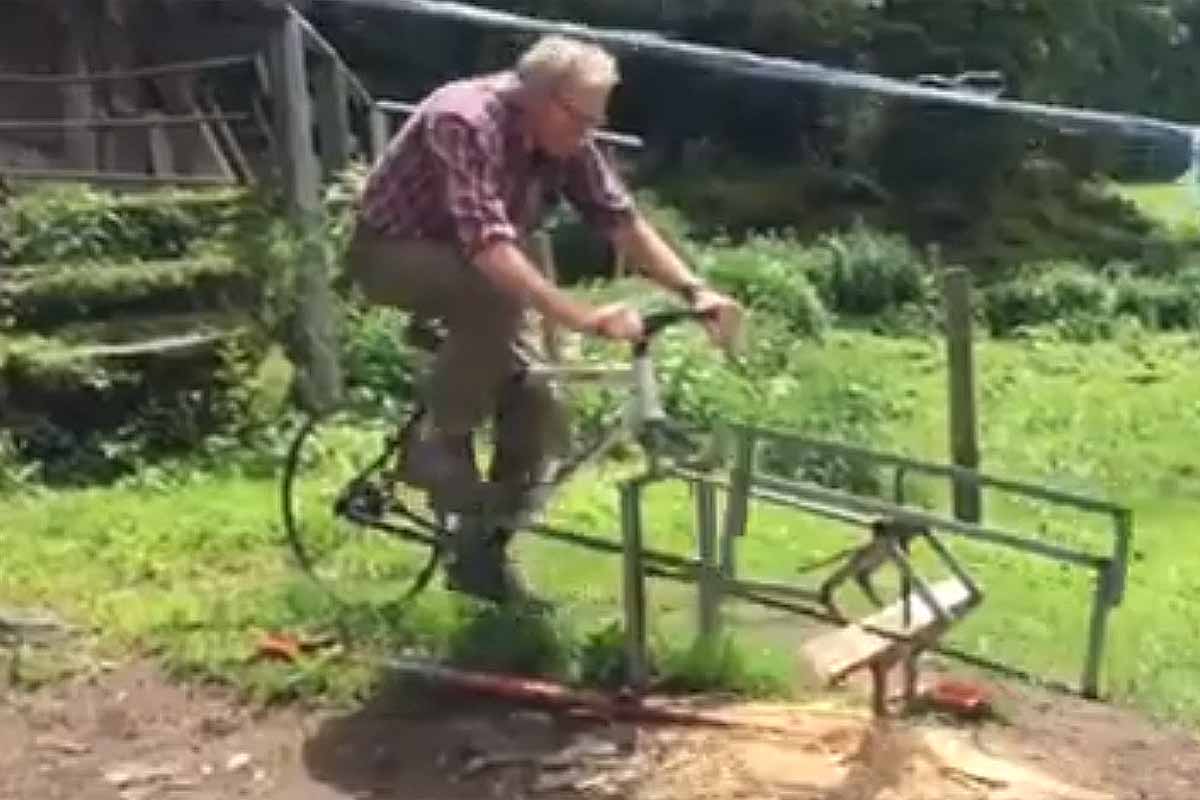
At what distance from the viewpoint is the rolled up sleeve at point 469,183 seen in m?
5.91

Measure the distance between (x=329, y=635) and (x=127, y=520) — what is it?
218cm

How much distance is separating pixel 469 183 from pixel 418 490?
1.24 metres

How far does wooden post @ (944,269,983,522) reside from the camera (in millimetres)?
10000

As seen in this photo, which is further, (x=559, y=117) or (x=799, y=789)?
(x=559, y=117)

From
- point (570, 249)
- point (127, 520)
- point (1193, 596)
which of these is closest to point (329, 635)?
point (127, 520)

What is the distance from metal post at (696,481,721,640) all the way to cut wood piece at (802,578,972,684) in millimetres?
303

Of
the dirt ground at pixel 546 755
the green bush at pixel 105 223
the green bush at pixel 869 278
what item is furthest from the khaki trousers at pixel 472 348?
the green bush at pixel 869 278

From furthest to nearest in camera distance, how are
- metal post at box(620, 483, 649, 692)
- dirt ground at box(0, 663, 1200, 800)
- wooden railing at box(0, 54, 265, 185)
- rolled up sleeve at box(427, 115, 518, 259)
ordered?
wooden railing at box(0, 54, 265, 185) < metal post at box(620, 483, 649, 692) < rolled up sleeve at box(427, 115, 518, 259) < dirt ground at box(0, 663, 1200, 800)

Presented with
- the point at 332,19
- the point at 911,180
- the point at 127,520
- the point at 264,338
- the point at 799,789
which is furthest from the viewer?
the point at 911,180

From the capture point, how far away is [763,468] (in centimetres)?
1070

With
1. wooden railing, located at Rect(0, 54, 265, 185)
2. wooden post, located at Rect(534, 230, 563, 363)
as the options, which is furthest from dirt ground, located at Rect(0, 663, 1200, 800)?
wooden railing, located at Rect(0, 54, 265, 185)

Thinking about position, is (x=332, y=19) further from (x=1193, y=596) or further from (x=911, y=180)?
(x=1193, y=596)

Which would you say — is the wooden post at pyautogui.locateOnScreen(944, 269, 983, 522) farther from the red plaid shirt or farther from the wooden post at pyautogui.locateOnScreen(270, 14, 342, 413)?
the red plaid shirt

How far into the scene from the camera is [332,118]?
1194cm
